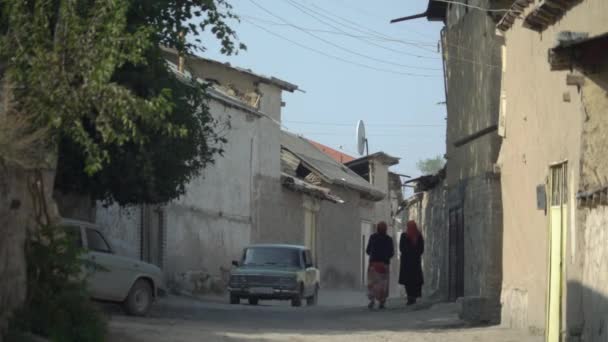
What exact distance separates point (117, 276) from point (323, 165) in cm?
2982

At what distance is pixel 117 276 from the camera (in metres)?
20.1

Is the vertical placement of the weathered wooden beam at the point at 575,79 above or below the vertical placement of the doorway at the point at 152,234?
above

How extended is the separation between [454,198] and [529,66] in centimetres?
784

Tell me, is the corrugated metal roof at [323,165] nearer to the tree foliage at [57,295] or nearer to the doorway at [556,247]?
the doorway at [556,247]

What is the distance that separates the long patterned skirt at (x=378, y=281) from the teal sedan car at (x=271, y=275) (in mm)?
2728

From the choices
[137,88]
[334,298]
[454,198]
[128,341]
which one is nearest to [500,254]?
[454,198]

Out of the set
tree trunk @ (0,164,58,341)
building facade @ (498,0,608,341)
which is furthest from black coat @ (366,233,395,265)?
tree trunk @ (0,164,58,341)

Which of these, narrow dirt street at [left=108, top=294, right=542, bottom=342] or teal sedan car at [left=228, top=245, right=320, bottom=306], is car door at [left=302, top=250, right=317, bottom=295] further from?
narrow dirt street at [left=108, top=294, right=542, bottom=342]

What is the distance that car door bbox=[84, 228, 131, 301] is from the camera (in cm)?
1969

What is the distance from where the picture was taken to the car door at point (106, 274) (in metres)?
19.7

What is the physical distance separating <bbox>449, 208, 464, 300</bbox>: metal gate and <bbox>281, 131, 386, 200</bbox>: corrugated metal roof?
2095 cm

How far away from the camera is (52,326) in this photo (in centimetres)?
1380

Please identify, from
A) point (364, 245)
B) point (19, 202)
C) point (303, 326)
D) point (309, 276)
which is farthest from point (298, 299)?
point (364, 245)

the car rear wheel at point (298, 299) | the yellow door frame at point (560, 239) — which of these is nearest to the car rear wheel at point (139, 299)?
the yellow door frame at point (560, 239)
